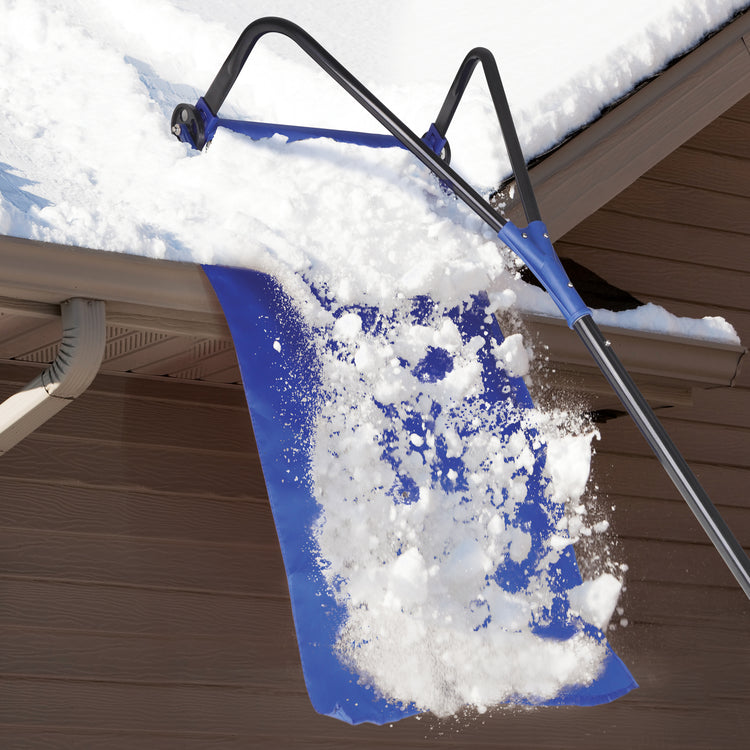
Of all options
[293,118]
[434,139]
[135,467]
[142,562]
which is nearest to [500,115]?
[434,139]

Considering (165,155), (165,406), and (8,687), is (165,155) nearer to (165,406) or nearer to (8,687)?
(165,406)

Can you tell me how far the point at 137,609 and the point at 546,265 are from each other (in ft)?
4.61

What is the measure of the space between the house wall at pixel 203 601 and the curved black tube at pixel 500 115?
0.96m

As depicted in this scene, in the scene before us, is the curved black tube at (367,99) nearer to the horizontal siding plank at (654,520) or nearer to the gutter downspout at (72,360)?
the gutter downspout at (72,360)

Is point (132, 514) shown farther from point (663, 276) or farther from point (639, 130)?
point (663, 276)

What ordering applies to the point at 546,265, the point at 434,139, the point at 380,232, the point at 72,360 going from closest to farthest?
the point at 546,265, the point at 72,360, the point at 380,232, the point at 434,139

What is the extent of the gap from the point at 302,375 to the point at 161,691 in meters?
1.09

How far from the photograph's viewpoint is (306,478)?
1.37 meters

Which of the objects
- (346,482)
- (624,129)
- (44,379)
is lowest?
(44,379)

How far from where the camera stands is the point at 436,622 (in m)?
1.34

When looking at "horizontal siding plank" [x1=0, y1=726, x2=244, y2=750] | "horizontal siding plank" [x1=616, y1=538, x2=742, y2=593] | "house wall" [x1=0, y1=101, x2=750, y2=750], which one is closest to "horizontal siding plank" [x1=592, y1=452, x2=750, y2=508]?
"house wall" [x1=0, y1=101, x2=750, y2=750]

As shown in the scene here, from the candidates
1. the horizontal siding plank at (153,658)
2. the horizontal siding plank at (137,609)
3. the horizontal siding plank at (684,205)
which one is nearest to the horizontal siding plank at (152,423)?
the horizontal siding plank at (137,609)

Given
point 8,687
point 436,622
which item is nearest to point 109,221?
point 436,622

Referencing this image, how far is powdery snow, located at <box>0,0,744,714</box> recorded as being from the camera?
135 cm
